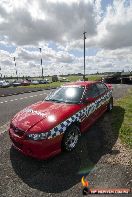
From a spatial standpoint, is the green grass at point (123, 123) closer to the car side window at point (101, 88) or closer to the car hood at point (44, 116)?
the car side window at point (101, 88)

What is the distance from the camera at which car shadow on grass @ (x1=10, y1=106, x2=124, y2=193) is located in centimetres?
365

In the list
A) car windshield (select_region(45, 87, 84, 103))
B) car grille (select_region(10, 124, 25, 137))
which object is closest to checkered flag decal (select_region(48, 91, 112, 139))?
car windshield (select_region(45, 87, 84, 103))

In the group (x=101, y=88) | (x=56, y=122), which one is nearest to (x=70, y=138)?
(x=56, y=122)

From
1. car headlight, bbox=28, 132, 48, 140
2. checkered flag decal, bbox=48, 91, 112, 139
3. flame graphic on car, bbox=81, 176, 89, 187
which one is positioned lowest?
flame graphic on car, bbox=81, 176, 89, 187

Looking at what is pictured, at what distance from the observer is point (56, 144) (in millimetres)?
4219

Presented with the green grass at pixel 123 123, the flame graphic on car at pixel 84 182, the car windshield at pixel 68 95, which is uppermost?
the car windshield at pixel 68 95

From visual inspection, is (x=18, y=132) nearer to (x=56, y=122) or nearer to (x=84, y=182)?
(x=56, y=122)

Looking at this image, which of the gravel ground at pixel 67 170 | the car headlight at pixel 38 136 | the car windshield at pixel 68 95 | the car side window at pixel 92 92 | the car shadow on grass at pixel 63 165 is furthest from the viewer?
the car side window at pixel 92 92

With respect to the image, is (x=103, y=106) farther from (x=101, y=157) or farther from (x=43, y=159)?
(x=43, y=159)

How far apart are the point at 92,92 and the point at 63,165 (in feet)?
9.27

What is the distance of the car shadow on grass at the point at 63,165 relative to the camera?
3650 millimetres

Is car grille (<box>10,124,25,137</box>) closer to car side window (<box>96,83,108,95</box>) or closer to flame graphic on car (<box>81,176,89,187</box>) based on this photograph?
flame graphic on car (<box>81,176,89,187</box>)

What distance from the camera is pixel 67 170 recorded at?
13.2 ft

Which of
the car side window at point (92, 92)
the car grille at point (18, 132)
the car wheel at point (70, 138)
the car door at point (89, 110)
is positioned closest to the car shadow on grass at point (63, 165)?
the car wheel at point (70, 138)
